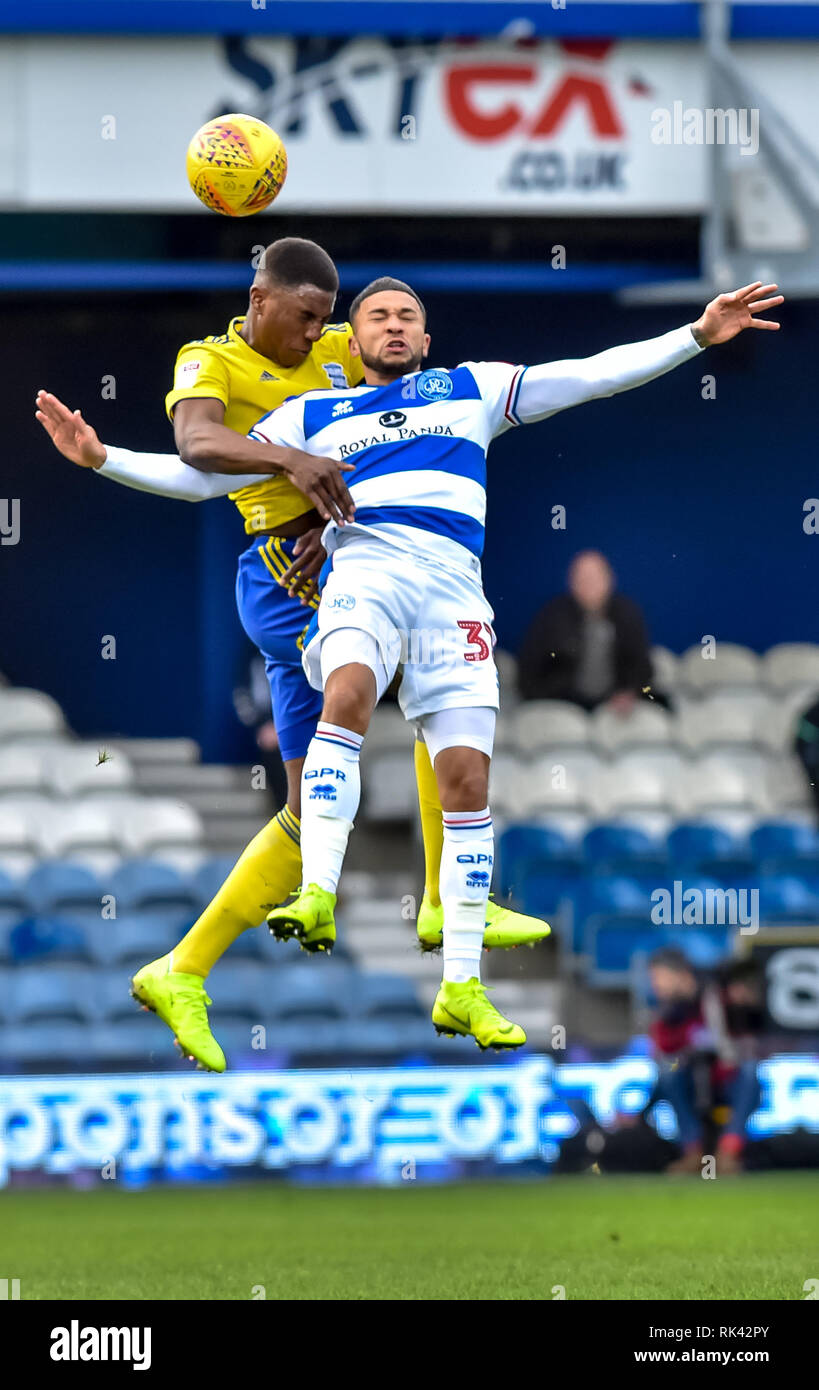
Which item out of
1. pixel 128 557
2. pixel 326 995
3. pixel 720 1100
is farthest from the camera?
pixel 128 557

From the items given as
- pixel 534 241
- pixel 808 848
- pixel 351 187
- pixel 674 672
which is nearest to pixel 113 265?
pixel 351 187

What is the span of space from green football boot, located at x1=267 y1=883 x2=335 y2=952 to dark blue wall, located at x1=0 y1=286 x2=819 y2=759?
7944 mm

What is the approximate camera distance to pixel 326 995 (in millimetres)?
12805

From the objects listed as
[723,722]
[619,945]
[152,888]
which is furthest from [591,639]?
[152,888]

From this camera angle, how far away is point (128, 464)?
623cm

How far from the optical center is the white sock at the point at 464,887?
618 cm

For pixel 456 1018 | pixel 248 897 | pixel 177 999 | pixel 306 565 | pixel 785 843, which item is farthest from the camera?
pixel 785 843

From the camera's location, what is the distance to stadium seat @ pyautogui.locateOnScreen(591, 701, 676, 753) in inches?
560

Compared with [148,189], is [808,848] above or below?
below

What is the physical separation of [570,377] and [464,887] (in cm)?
141

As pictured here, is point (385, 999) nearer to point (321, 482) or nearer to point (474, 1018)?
point (474, 1018)

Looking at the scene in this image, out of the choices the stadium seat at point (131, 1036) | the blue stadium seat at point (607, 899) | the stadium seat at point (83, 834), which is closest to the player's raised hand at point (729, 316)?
the stadium seat at point (131, 1036)
